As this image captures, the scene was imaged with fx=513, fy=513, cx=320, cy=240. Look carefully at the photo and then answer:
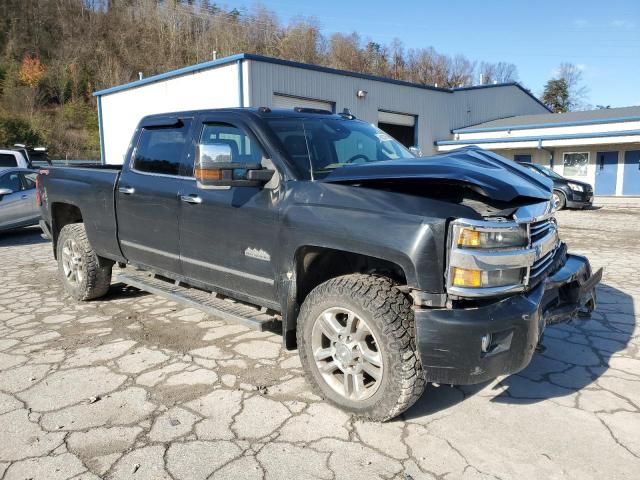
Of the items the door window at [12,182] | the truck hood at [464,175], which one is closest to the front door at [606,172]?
the door window at [12,182]

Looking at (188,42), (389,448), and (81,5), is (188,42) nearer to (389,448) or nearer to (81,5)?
(81,5)

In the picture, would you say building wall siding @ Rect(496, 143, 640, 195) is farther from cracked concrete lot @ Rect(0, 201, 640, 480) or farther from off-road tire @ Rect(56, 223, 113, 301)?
off-road tire @ Rect(56, 223, 113, 301)

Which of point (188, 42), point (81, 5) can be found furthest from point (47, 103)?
point (81, 5)

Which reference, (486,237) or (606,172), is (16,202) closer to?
(486,237)

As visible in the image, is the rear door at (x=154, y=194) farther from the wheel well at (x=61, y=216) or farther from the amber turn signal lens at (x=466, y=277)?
the amber turn signal lens at (x=466, y=277)

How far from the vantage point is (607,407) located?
3312mm

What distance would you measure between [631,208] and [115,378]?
1932 cm

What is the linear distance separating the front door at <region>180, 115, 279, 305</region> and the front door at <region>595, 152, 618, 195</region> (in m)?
25.6

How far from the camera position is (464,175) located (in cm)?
281

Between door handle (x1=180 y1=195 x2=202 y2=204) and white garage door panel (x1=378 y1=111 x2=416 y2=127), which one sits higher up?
white garage door panel (x1=378 y1=111 x2=416 y2=127)

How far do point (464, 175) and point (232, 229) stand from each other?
5.70 feet

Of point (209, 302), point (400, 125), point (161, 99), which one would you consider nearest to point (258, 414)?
point (209, 302)

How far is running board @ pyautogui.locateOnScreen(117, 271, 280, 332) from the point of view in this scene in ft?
11.8

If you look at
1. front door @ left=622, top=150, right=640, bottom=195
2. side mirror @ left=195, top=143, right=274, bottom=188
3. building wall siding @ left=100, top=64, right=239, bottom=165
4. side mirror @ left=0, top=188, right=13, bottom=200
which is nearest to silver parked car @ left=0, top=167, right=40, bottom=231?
side mirror @ left=0, top=188, right=13, bottom=200
